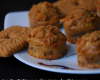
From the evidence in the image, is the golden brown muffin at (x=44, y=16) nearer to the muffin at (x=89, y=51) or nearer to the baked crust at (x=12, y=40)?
the baked crust at (x=12, y=40)

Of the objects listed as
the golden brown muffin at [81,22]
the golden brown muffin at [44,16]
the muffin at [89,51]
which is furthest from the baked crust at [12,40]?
the muffin at [89,51]

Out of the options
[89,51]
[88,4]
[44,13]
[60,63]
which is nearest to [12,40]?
[60,63]

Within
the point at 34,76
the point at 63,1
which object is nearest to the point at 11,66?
the point at 34,76

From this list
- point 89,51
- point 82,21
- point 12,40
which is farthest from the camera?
point 82,21

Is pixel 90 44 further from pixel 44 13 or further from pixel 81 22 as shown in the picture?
pixel 44 13

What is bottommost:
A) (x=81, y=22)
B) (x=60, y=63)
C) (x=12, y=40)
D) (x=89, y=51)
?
(x=60, y=63)

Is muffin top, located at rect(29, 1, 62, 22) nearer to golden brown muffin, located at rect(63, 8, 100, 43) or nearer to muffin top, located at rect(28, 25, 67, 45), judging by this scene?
golden brown muffin, located at rect(63, 8, 100, 43)

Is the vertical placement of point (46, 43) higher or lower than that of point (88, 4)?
lower
